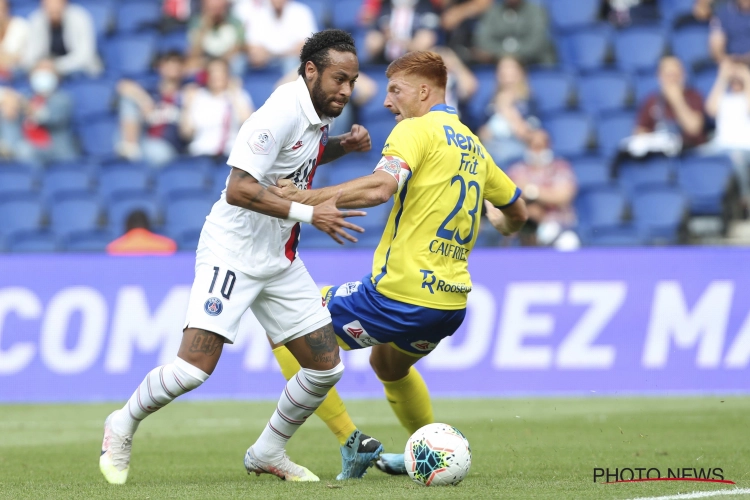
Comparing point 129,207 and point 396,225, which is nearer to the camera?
point 396,225

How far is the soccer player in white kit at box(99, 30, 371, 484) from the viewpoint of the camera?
20.3 ft

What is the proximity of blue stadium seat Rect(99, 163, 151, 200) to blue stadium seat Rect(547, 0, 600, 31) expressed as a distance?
638 centimetres

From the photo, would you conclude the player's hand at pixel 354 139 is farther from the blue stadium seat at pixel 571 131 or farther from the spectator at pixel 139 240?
the blue stadium seat at pixel 571 131

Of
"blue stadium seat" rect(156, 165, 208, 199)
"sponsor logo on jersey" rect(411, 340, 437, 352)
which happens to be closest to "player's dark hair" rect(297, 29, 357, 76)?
"sponsor logo on jersey" rect(411, 340, 437, 352)

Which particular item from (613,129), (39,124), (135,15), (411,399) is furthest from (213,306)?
(135,15)

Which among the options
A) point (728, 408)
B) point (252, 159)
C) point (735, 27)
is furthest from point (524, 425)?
point (735, 27)

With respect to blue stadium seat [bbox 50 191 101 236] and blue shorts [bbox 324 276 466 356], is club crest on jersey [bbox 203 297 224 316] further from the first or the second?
blue stadium seat [bbox 50 191 101 236]

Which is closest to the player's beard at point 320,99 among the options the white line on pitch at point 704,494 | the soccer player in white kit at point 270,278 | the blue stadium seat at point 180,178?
the soccer player in white kit at point 270,278

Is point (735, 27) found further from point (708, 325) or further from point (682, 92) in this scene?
point (708, 325)

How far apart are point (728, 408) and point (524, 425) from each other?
7.23ft

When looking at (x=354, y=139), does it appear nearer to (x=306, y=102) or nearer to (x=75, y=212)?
(x=306, y=102)

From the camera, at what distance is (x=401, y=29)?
15.4 m

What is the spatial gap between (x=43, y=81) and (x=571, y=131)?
7049mm

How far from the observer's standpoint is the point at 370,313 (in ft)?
21.5
